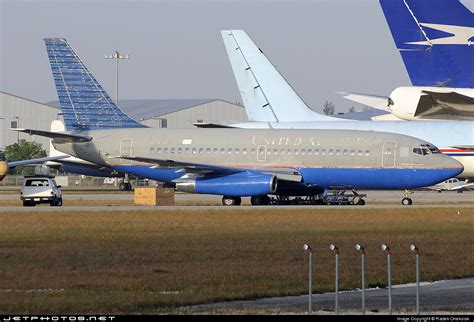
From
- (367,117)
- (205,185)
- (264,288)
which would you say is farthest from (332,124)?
(367,117)

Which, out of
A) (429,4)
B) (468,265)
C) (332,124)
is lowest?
(468,265)

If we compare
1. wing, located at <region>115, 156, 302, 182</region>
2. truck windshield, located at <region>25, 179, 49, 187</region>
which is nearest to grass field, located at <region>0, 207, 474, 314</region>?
wing, located at <region>115, 156, 302, 182</region>

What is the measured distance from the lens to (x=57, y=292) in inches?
917

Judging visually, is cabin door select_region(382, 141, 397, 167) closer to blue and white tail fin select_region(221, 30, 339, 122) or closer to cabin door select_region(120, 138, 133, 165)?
cabin door select_region(120, 138, 133, 165)

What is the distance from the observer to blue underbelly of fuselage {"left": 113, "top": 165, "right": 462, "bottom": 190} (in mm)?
62453

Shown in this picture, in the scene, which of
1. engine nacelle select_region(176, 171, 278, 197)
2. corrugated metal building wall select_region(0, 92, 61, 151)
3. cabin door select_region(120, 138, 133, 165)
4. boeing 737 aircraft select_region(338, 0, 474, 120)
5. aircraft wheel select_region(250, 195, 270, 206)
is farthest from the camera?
corrugated metal building wall select_region(0, 92, 61, 151)

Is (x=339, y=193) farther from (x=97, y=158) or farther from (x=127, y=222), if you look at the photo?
(x=127, y=222)

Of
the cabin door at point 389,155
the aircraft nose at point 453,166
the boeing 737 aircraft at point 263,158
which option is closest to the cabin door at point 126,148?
the boeing 737 aircraft at point 263,158

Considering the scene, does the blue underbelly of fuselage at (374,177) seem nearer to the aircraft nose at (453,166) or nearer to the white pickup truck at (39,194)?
the aircraft nose at (453,166)

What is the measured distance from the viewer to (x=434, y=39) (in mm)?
50750

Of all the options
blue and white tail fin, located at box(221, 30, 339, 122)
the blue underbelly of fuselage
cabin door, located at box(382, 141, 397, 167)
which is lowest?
the blue underbelly of fuselage

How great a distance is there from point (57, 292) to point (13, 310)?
3.09 meters

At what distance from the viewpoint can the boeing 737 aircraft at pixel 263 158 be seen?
62.6 m

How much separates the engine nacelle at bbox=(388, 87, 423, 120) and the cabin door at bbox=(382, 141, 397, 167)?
1534 cm
